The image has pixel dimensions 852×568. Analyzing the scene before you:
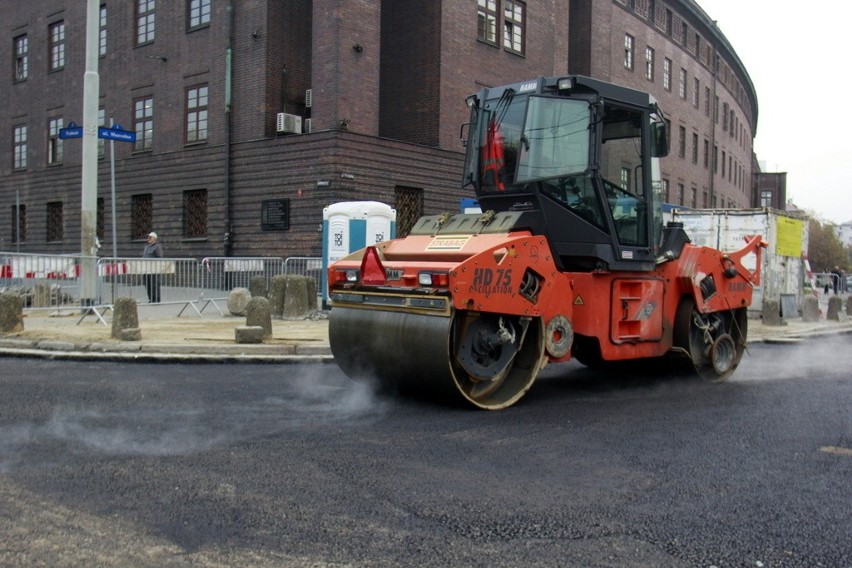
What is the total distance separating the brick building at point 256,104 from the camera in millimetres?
22422

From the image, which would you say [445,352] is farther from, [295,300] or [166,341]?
[295,300]

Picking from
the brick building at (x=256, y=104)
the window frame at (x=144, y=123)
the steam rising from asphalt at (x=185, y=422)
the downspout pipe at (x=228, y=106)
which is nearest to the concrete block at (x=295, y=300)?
the brick building at (x=256, y=104)

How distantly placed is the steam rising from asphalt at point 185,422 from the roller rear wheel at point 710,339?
3.57m

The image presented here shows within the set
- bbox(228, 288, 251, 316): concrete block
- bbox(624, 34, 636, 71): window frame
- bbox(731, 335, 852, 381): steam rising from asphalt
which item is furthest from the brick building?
bbox(731, 335, 852, 381): steam rising from asphalt

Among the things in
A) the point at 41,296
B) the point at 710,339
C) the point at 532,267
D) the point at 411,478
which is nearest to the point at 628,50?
the point at 41,296

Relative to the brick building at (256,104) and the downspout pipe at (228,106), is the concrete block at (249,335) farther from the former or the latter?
the downspout pipe at (228,106)

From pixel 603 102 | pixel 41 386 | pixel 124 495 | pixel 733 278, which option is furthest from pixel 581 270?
pixel 41 386

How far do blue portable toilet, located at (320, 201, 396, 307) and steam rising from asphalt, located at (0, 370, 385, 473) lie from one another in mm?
8513

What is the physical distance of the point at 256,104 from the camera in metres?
23.8

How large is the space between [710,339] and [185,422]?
5.92 metres

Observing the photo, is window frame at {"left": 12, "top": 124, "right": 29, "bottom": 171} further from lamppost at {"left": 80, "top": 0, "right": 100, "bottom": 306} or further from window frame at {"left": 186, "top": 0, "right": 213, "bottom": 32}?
lamppost at {"left": 80, "top": 0, "right": 100, "bottom": 306}

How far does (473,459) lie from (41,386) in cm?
504

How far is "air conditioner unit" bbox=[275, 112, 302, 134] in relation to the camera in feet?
74.7

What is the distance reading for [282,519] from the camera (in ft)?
14.0
